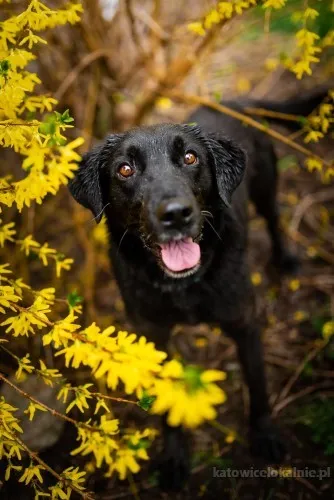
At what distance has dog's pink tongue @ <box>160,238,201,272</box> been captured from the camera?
204 cm

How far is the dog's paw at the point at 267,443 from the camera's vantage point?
2.77m

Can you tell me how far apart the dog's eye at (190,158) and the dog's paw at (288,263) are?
81.8 inches

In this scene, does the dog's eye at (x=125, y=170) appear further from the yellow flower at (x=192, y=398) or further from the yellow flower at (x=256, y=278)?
the yellow flower at (x=256, y=278)

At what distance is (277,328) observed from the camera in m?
3.61

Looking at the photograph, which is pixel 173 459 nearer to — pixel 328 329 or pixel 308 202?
pixel 328 329

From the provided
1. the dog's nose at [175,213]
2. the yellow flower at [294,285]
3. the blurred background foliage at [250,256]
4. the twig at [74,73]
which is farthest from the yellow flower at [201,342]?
the twig at [74,73]

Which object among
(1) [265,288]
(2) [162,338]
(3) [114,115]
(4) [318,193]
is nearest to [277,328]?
(1) [265,288]

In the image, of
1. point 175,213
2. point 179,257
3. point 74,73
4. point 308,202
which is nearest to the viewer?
point 175,213

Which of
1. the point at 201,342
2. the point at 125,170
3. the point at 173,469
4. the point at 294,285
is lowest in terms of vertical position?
the point at 173,469

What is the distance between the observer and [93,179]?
2342mm

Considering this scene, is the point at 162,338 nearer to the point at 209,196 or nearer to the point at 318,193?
the point at 209,196

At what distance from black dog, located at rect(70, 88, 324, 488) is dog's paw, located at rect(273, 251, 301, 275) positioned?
1213 mm

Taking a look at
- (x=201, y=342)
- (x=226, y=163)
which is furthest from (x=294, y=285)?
(x=226, y=163)

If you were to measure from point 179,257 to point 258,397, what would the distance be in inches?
54.0
